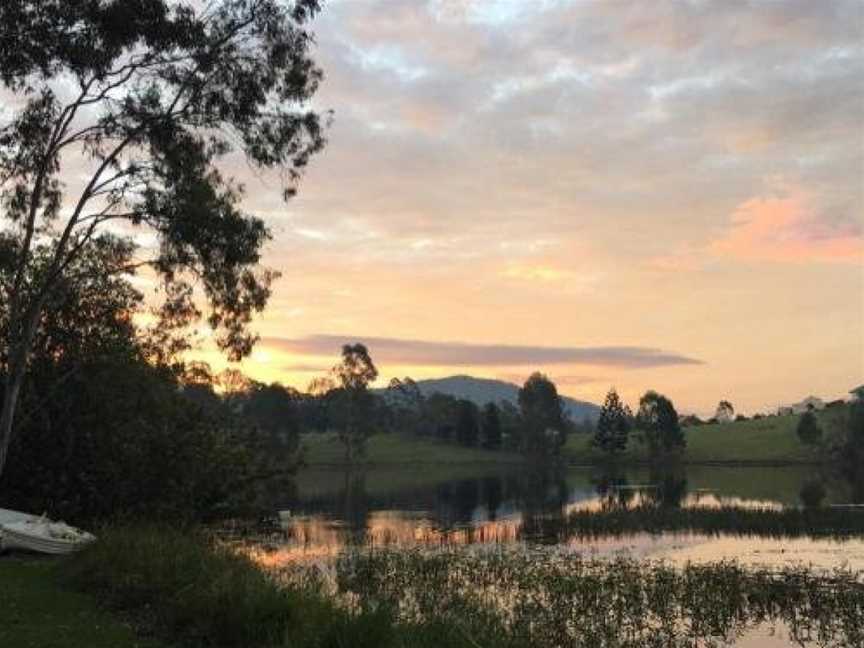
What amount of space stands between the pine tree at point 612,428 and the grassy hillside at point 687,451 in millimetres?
2390

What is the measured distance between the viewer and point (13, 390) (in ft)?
71.8

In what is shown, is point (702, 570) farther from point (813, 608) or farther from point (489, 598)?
point (489, 598)

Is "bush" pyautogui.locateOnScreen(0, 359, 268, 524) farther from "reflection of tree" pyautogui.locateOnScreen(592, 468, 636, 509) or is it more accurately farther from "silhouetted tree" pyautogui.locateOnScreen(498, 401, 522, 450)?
"silhouetted tree" pyautogui.locateOnScreen(498, 401, 522, 450)

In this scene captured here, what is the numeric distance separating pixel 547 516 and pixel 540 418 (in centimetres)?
10253

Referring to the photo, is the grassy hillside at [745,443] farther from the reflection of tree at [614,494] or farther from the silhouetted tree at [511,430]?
the reflection of tree at [614,494]

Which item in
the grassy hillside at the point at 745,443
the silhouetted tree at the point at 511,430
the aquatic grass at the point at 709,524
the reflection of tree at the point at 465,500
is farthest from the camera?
the silhouetted tree at the point at 511,430

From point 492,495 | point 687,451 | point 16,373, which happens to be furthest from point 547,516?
point 687,451

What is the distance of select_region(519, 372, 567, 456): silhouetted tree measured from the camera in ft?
507

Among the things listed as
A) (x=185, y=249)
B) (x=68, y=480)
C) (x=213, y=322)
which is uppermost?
(x=185, y=249)

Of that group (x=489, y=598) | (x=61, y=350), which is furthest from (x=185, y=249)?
(x=489, y=598)

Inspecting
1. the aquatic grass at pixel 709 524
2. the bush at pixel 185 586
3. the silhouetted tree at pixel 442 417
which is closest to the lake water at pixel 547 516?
the aquatic grass at pixel 709 524

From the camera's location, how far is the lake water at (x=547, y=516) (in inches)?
1289

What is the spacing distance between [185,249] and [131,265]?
223 cm

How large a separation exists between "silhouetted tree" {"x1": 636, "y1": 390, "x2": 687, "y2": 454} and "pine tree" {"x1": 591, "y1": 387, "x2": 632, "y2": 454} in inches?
198
